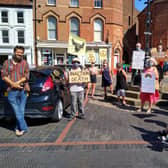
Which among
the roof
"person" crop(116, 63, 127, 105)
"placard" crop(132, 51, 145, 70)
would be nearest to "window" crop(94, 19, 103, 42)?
the roof

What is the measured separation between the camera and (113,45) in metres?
23.3

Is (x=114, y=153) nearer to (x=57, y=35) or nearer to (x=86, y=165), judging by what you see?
(x=86, y=165)

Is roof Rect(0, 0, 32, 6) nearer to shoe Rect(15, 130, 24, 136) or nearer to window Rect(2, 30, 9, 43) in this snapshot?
window Rect(2, 30, 9, 43)

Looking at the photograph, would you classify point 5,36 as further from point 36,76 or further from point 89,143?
point 89,143

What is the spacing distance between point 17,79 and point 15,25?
19.6 metres

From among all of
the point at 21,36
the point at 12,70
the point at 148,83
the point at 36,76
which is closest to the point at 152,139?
the point at 148,83

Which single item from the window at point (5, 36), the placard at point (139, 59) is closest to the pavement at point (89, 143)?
the placard at point (139, 59)

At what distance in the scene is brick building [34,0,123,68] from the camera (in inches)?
863

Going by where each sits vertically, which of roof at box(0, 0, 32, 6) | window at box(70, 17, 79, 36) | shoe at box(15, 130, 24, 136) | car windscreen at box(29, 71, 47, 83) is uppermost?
roof at box(0, 0, 32, 6)

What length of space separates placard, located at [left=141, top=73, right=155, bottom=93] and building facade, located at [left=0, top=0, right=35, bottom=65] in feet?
58.5

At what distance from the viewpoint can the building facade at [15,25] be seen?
2180 cm

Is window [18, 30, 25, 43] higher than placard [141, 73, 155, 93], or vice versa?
window [18, 30, 25, 43]

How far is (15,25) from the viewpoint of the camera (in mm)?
21953

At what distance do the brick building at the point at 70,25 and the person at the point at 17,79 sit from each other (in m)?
17.9
